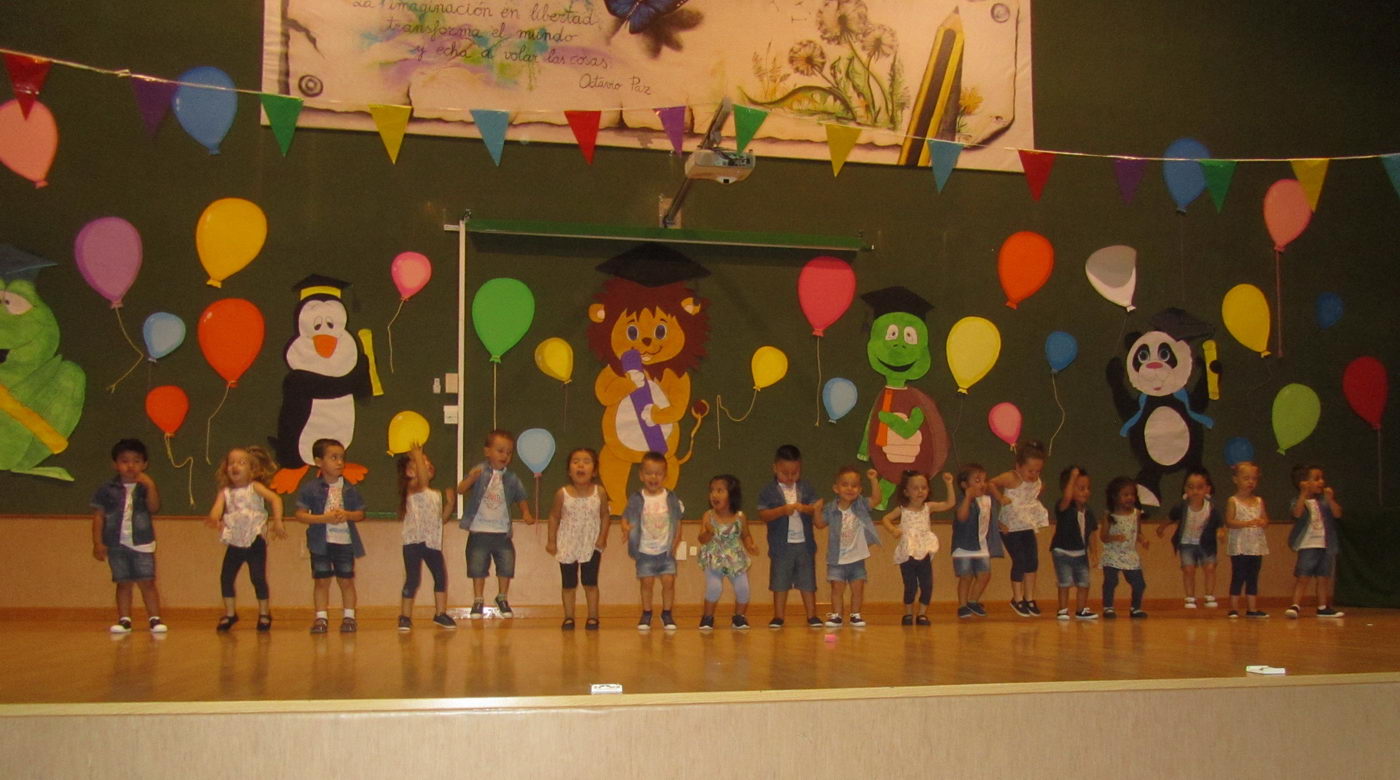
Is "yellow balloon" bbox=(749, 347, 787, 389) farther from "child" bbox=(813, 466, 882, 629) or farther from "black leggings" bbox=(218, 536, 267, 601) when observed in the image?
"black leggings" bbox=(218, 536, 267, 601)

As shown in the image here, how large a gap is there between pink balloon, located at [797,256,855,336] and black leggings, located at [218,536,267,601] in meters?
4.41

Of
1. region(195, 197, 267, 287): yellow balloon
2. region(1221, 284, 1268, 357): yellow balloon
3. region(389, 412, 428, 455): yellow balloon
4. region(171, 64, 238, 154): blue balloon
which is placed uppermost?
region(171, 64, 238, 154): blue balloon

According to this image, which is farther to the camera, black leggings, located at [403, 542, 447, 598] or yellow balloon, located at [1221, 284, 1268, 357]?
yellow balloon, located at [1221, 284, 1268, 357]

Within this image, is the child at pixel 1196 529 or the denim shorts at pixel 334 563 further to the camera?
the child at pixel 1196 529

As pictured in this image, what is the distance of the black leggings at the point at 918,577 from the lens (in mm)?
7816

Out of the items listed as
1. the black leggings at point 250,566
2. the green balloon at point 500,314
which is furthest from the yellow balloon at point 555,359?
the black leggings at point 250,566

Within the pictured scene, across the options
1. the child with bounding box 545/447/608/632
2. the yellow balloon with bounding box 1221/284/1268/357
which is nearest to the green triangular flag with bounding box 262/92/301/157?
the child with bounding box 545/447/608/632

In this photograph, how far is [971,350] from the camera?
926 centimetres

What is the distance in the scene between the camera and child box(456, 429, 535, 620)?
24.5 ft

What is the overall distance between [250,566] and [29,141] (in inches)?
143

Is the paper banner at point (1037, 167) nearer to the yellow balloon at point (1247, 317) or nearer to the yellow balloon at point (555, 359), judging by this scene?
the yellow balloon at point (1247, 317)

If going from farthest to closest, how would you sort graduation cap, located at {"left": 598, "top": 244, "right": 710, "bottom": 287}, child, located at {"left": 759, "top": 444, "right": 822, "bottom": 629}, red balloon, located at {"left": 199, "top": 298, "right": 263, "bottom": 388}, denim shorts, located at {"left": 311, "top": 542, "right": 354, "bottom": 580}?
graduation cap, located at {"left": 598, "top": 244, "right": 710, "bottom": 287} < red balloon, located at {"left": 199, "top": 298, "right": 263, "bottom": 388} < child, located at {"left": 759, "top": 444, "right": 822, "bottom": 629} < denim shorts, located at {"left": 311, "top": 542, "right": 354, "bottom": 580}

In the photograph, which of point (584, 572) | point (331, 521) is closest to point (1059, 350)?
point (584, 572)

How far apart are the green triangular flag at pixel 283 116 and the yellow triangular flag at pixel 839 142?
3.80 metres
